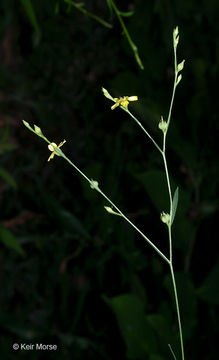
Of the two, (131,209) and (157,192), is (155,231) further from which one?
(157,192)

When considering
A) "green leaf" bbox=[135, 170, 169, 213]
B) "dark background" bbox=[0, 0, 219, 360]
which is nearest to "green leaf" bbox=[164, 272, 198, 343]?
"dark background" bbox=[0, 0, 219, 360]

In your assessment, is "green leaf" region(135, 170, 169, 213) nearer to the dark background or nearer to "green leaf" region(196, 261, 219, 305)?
the dark background

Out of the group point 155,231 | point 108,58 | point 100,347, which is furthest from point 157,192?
point 108,58

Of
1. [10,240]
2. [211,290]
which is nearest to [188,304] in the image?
[211,290]

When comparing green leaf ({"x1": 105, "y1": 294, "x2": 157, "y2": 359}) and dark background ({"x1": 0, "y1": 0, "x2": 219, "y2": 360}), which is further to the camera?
dark background ({"x1": 0, "y1": 0, "x2": 219, "y2": 360})

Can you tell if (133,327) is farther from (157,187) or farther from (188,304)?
(157,187)
